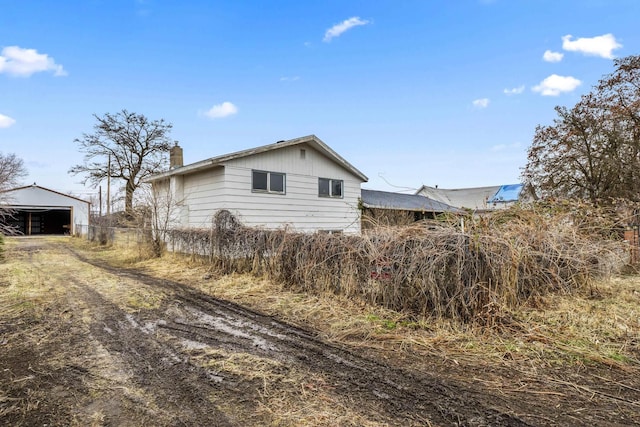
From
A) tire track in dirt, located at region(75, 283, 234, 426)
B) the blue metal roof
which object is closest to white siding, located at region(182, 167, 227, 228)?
tire track in dirt, located at region(75, 283, 234, 426)

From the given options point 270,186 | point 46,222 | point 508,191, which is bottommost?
point 46,222

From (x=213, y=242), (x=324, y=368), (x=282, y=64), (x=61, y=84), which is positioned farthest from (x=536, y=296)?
(x=61, y=84)

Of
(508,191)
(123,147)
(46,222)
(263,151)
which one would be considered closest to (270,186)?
(263,151)

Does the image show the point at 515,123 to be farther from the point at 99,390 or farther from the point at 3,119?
the point at 3,119

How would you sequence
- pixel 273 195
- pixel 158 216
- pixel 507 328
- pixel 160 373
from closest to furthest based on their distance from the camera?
pixel 160 373
pixel 507 328
pixel 158 216
pixel 273 195

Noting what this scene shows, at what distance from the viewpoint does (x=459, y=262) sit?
4.29 meters

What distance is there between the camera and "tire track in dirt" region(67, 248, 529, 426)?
250 centimetres

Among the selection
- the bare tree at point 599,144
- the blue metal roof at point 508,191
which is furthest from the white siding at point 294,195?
the blue metal roof at point 508,191

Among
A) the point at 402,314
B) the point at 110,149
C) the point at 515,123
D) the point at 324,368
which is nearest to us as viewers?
the point at 324,368

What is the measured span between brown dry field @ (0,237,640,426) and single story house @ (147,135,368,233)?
5.99m

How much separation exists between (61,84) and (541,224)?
1605 cm

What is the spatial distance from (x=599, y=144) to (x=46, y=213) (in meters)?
43.7

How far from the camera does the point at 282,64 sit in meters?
14.0

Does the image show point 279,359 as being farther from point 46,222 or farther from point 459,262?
point 46,222
